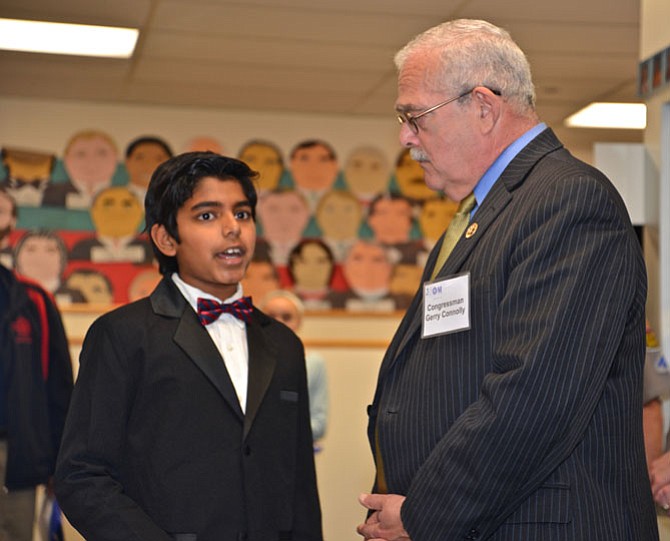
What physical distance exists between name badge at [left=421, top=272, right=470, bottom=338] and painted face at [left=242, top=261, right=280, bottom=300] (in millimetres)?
5531

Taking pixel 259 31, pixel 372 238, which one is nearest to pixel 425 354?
pixel 259 31

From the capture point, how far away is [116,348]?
2.36 meters

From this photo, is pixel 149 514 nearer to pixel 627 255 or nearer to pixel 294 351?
pixel 294 351

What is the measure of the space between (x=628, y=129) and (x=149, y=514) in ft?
19.8

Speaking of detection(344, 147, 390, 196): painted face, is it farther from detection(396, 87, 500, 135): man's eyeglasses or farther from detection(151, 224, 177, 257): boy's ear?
detection(396, 87, 500, 135): man's eyeglasses

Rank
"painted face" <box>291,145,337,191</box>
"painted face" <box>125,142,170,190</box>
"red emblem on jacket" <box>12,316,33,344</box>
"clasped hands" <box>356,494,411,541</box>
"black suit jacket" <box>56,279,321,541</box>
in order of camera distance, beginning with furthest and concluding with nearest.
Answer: "painted face" <box>291,145,337,191</box> < "painted face" <box>125,142,170,190</box> < "red emblem on jacket" <box>12,316,33,344</box> < "black suit jacket" <box>56,279,321,541</box> < "clasped hands" <box>356,494,411,541</box>

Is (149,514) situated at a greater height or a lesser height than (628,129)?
lesser

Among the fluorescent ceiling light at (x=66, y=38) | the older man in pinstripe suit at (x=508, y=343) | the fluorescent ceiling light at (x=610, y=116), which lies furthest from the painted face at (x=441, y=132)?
the fluorescent ceiling light at (x=610, y=116)

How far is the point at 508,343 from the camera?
1789 millimetres

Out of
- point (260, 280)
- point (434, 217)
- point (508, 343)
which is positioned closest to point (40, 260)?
point (260, 280)

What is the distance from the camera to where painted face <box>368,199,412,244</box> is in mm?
7754

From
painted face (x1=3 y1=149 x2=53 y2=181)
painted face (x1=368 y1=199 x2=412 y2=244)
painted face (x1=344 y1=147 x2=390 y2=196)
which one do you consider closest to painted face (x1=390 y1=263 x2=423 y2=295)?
painted face (x1=368 y1=199 x2=412 y2=244)

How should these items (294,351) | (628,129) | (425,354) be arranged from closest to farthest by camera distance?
1. (425,354)
2. (294,351)
3. (628,129)

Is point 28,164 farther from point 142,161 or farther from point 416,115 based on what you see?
point 416,115
